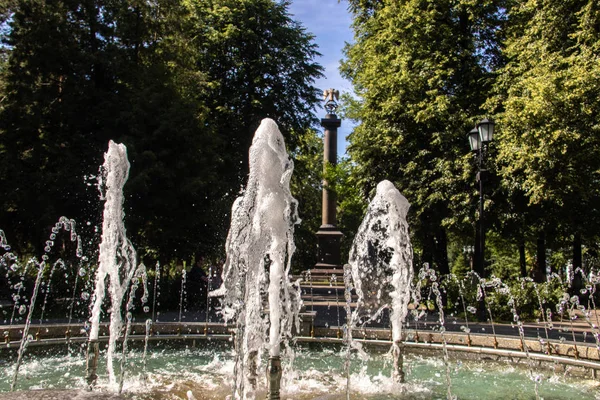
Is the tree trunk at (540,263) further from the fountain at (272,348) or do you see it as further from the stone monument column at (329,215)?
the stone monument column at (329,215)

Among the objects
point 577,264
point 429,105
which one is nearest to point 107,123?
point 429,105

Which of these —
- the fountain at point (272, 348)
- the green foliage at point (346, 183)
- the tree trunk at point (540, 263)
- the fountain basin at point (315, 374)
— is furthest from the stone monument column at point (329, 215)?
the fountain basin at point (315, 374)

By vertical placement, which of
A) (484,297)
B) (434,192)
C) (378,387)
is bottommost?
(378,387)

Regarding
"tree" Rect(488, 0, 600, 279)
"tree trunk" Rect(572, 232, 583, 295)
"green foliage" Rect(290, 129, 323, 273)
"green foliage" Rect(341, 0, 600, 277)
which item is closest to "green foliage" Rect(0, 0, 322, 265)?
"green foliage" Rect(341, 0, 600, 277)

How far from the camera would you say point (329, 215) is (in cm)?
2612

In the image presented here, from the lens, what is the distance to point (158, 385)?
6.84 metres

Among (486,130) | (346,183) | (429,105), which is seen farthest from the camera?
(346,183)

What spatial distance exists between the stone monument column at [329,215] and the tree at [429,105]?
14.0 feet

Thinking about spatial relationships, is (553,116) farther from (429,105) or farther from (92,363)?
(92,363)

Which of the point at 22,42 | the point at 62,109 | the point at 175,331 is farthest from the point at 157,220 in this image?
the point at 175,331

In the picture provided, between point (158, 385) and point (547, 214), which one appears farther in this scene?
point (547, 214)

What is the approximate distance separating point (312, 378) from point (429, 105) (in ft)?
43.3

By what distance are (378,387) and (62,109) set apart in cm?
1486

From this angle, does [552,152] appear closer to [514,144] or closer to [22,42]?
[514,144]
